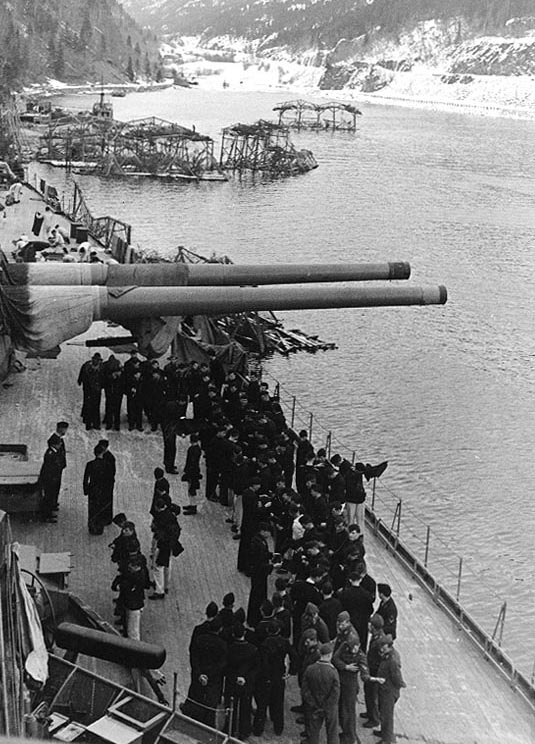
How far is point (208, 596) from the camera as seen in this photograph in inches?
556

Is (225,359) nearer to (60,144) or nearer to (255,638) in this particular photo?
(255,638)

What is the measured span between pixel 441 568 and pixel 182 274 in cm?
811

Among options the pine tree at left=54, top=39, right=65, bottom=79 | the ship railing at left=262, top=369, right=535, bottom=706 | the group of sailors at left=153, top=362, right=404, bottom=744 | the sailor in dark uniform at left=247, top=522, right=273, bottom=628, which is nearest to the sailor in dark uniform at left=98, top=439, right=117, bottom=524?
the group of sailors at left=153, top=362, right=404, bottom=744

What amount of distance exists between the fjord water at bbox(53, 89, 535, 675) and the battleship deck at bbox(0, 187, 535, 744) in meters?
3.43

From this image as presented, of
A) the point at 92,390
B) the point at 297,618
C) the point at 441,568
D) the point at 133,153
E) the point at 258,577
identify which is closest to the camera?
the point at 297,618

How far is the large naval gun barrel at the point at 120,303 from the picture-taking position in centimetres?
1511

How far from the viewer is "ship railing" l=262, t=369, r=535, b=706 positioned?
1428cm

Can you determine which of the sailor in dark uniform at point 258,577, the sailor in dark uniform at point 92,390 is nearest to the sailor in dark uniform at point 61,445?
the sailor in dark uniform at point 92,390

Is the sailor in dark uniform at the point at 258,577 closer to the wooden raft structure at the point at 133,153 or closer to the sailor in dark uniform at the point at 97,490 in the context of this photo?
the sailor in dark uniform at the point at 97,490

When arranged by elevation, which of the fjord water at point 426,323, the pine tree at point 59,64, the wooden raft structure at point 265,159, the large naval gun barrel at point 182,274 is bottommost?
the fjord water at point 426,323

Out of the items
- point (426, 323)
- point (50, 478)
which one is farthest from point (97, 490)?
Result: point (426, 323)

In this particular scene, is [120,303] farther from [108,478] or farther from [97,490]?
[97,490]

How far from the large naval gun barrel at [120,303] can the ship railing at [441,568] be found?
3815mm

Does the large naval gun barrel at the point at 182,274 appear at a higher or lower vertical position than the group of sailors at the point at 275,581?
higher
